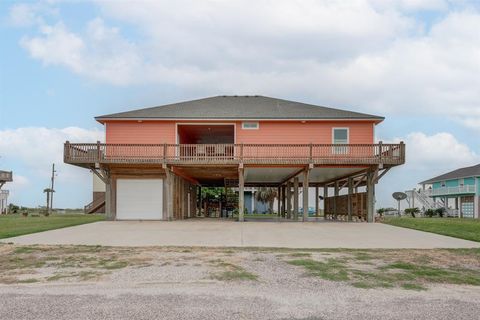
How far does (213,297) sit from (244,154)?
16471 mm

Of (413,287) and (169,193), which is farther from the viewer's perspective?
(169,193)

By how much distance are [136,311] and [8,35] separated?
1396cm

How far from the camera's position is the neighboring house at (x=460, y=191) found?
4194cm

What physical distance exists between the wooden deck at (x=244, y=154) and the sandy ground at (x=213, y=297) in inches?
521

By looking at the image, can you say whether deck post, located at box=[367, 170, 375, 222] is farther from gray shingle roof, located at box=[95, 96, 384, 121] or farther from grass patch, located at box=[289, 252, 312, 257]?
grass patch, located at box=[289, 252, 312, 257]

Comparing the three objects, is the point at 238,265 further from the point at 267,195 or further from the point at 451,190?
the point at 451,190

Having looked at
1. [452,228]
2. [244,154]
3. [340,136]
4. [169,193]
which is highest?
[340,136]

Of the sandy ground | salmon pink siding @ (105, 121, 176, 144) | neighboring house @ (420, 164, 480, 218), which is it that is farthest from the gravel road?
neighboring house @ (420, 164, 480, 218)

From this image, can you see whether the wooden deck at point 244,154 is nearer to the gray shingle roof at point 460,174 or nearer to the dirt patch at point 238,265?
the dirt patch at point 238,265

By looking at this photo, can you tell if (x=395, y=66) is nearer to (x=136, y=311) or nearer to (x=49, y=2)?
(x=49, y=2)

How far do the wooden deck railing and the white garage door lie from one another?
174 cm

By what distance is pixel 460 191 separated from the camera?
142 ft

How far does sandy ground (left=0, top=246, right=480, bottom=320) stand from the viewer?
475 centimetres

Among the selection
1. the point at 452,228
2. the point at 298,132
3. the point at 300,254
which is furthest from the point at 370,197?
the point at 300,254
